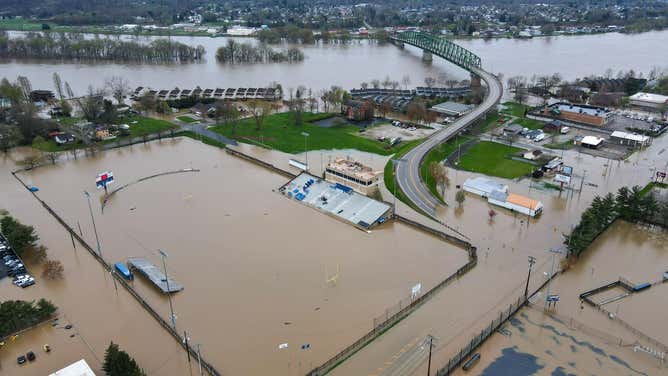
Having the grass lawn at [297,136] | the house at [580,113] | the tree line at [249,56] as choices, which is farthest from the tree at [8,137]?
the house at [580,113]

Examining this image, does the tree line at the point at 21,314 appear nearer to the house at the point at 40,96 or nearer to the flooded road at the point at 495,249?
the flooded road at the point at 495,249

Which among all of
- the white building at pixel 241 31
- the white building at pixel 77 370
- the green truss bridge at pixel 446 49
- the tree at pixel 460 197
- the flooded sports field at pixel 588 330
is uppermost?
the white building at pixel 241 31

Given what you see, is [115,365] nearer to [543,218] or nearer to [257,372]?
[257,372]

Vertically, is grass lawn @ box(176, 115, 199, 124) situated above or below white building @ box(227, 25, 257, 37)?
below

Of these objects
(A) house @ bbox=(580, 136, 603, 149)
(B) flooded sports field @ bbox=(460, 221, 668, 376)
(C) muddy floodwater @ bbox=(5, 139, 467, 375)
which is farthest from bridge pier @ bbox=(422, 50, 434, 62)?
(B) flooded sports field @ bbox=(460, 221, 668, 376)

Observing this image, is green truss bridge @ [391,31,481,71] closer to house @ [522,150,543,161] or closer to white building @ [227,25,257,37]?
house @ [522,150,543,161]

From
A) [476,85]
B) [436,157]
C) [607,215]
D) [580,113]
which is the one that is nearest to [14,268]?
[436,157]
